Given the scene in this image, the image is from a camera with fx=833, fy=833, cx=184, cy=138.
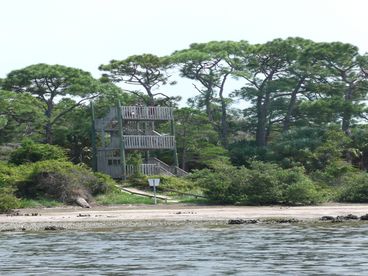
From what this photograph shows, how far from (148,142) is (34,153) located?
24.7 feet

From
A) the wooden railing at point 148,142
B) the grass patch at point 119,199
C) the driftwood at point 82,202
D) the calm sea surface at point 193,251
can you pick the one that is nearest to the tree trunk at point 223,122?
the wooden railing at point 148,142

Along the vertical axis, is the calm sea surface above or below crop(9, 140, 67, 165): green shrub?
below

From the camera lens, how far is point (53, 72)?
2285 inches

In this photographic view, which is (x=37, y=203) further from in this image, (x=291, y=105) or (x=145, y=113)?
(x=291, y=105)

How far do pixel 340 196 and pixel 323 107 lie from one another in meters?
19.5

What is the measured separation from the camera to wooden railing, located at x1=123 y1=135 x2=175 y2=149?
51469 millimetres

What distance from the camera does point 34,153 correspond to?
48219 millimetres

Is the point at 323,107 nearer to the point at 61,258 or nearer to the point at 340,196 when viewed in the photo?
the point at 340,196

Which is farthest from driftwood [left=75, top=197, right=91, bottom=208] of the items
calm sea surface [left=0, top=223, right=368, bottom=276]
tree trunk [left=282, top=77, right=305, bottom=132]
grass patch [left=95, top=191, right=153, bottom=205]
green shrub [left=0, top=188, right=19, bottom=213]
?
tree trunk [left=282, top=77, right=305, bottom=132]

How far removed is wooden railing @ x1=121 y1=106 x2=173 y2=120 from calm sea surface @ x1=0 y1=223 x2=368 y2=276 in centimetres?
2288

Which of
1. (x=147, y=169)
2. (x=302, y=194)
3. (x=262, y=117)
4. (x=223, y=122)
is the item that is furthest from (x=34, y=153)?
(x=262, y=117)

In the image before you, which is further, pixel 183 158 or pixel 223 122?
pixel 223 122

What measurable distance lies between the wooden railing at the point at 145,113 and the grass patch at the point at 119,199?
10.0 meters

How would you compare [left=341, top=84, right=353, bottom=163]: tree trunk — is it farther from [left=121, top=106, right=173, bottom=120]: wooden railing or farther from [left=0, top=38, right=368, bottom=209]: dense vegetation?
[left=121, top=106, right=173, bottom=120]: wooden railing
